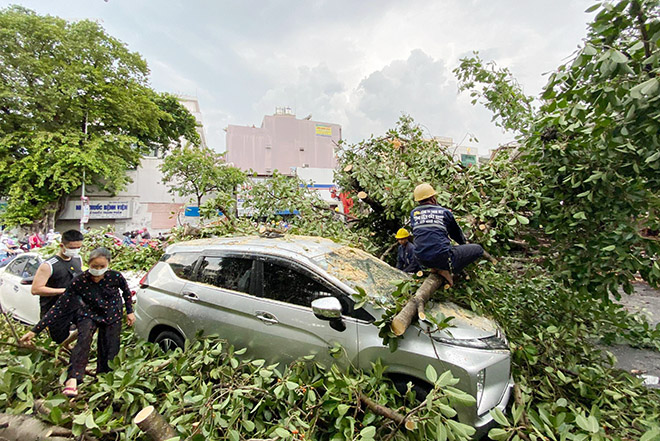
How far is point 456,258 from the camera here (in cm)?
279

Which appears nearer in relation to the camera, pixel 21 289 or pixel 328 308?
pixel 328 308

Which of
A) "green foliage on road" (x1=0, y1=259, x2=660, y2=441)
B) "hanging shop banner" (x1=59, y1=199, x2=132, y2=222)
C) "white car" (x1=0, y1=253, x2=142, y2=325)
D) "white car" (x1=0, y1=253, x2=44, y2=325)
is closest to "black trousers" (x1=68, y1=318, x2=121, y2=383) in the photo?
"green foliage on road" (x1=0, y1=259, x2=660, y2=441)

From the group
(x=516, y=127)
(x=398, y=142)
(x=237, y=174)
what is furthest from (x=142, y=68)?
(x=516, y=127)

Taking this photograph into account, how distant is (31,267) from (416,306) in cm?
690

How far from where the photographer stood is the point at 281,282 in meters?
2.88

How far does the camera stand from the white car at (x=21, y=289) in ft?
16.0

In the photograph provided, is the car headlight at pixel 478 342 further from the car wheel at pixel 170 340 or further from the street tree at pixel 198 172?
the street tree at pixel 198 172

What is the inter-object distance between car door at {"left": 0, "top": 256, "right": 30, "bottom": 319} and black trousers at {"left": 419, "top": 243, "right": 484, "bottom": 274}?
7045mm

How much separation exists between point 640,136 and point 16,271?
30.2 ft

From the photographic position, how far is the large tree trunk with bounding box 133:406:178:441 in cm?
177

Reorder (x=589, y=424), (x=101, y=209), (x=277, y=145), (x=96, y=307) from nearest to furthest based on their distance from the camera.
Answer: (x=589, y=424) → (x=96, y=307) → (x=101, y=209) → (x=277, y=145)

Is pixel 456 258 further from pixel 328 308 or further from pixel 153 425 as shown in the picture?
pixel 153 425

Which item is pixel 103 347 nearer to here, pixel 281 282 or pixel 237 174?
pixel 281 282

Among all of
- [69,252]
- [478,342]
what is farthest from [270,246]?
[69,252]
